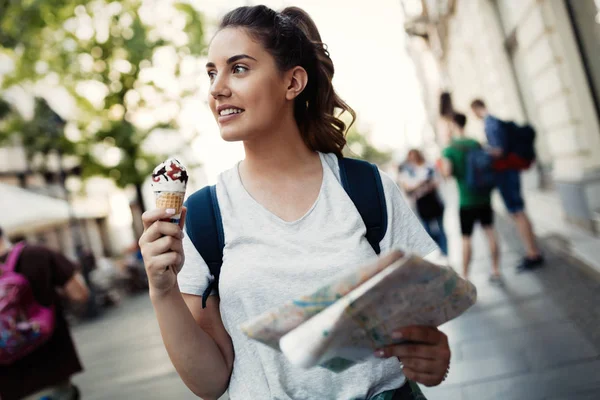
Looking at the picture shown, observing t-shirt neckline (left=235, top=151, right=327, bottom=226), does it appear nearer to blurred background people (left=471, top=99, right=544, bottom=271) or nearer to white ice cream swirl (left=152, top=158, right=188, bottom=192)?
white ice cream swirl (left=152, top=158, right=188, bottom=192)

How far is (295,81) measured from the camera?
196cm

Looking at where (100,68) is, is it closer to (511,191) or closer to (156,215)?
(511,191)

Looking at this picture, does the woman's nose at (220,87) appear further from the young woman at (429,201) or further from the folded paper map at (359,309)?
the young woman at (429,201)

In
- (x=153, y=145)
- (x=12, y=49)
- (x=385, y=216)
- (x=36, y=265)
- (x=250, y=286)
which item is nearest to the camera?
(x=250, y=286)

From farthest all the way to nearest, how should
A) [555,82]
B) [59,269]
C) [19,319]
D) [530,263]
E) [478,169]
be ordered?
1. [555,82]
2. [530,263]
3. [478,169]
4. [59,269]
5. [19,319]

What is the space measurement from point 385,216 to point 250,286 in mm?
442

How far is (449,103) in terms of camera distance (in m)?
7.03

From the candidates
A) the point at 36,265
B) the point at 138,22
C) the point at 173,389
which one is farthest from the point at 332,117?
the point at 138,22

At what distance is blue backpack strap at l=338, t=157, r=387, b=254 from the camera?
5.65 ft

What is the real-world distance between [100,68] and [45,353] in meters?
15.0

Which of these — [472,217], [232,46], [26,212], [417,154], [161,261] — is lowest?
[472,217]

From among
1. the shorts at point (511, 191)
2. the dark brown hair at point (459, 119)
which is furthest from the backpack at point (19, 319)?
the shorts at point (511, 191)

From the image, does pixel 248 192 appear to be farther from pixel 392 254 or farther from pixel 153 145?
pixel 153 145

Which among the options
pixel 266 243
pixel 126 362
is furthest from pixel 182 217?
pixel 126 362
